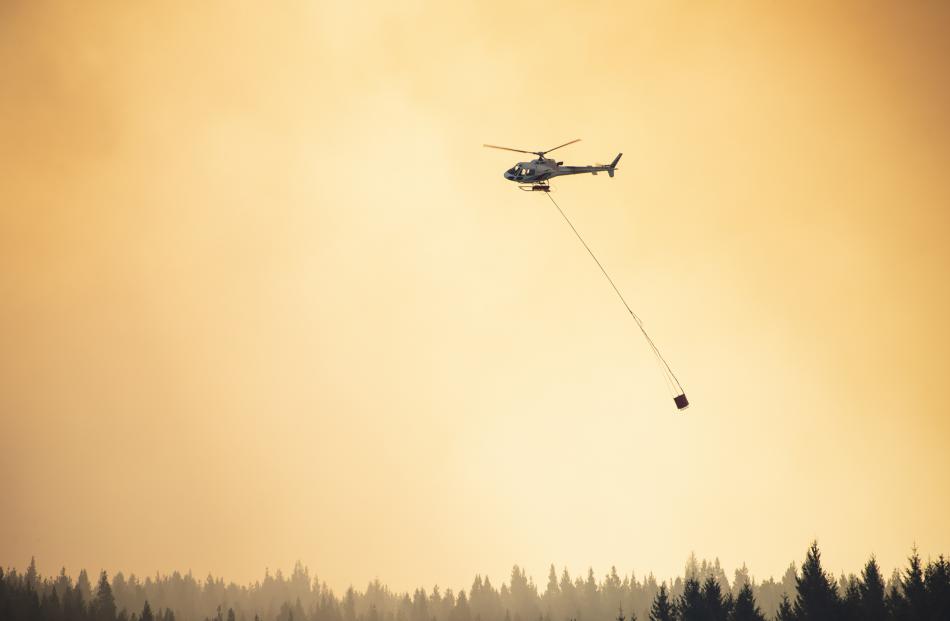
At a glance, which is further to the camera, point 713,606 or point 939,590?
point 713,606

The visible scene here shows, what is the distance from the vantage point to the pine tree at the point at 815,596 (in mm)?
74062

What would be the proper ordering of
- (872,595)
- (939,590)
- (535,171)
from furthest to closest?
(535,171)
(872,595)
(939,590)

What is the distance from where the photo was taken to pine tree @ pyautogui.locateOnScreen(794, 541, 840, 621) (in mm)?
74062

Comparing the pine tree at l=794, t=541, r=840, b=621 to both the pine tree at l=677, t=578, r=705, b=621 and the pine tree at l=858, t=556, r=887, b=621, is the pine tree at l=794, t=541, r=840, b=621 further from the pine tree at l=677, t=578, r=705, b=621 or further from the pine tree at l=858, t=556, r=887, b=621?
the pine tree at l=677, t=578, r=705, b=621

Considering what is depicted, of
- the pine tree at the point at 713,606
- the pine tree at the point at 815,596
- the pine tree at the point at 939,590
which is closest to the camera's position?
the pine tree at the point at 939,590

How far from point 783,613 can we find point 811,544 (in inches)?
218

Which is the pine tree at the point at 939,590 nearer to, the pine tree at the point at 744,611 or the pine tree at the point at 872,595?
the pine tree at the point at 872,595

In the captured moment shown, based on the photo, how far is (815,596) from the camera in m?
74.6

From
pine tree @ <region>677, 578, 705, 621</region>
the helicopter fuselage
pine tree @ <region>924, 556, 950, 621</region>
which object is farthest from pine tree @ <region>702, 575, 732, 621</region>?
the helicopter fuselage

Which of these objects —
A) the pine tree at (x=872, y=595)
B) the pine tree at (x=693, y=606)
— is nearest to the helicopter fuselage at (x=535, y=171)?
the pine tree at (x=693, y=606)

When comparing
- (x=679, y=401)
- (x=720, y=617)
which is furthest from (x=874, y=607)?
(x=679, y=401)

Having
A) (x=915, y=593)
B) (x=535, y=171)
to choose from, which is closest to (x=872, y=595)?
(x=915, y=593)

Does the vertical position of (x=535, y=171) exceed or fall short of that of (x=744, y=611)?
it exceeds it

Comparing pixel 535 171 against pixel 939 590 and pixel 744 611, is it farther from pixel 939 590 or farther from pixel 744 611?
pixel 939 590
